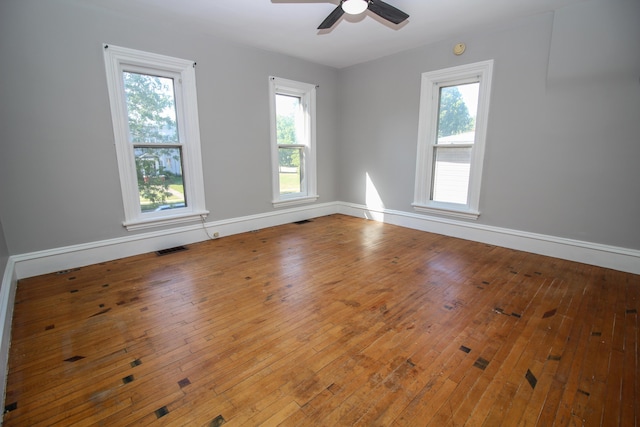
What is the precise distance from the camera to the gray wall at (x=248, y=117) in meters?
2.79

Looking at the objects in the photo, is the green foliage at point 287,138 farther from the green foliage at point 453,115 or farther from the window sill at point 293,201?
the green foliage at point 453,115

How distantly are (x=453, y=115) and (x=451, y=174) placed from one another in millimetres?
850

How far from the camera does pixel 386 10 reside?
2639mm

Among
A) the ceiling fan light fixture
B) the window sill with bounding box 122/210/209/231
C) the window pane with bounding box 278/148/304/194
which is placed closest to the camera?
the ceiling fan light fixture

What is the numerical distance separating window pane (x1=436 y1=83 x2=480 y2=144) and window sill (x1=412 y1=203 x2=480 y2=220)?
948mm

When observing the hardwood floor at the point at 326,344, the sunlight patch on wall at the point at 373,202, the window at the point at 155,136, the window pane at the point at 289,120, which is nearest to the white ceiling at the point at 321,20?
the window at the point at 155,136

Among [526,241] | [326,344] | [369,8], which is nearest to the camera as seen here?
[326,344]

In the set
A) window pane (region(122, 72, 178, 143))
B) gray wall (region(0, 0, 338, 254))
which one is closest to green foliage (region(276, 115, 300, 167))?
gray wall (region(0, 0, 338, 254))

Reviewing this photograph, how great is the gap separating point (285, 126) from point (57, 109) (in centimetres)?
294

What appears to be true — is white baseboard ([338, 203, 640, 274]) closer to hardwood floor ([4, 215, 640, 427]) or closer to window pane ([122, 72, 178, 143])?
hardwood floor ([4, 215, 640, 427])

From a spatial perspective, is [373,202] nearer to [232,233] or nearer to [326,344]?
[232,233]

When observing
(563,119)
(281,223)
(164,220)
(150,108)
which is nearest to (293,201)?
(281,223)

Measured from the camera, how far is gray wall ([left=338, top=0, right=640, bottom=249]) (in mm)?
2898

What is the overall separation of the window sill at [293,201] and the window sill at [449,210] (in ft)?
6.07
